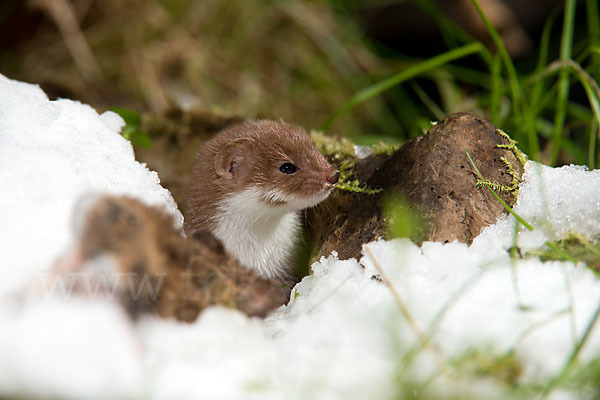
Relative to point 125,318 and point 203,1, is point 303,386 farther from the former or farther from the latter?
point 203,1

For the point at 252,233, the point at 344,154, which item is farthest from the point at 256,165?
the point at 344,154

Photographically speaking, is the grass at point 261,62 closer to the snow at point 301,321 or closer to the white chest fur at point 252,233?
the white chest fur at point 252,233

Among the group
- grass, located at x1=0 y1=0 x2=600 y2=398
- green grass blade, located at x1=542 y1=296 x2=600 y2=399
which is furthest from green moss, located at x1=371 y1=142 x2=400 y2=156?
grass, located at x1=0 y1=0 x2=600 y2=398

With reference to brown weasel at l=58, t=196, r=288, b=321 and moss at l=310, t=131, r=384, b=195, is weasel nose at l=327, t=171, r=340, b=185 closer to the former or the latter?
moss at l=310, t=131, r=384, b=195

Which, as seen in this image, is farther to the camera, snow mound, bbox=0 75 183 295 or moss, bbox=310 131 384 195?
moss, bbox=310 131 384 195

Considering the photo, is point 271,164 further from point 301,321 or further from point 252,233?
point 301,321
